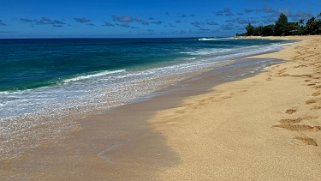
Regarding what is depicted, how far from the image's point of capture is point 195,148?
5590mm

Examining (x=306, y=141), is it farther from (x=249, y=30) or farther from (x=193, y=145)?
(x=249, y=30)

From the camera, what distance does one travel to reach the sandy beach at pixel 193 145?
15.4 feet

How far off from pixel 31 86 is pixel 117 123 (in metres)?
8.93

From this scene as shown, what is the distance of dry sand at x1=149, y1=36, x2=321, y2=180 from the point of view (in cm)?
462

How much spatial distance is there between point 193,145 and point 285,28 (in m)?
146

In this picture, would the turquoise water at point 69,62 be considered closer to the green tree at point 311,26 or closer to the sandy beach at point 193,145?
the sandy beach at point 193,145

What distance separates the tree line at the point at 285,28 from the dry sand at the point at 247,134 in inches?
4695

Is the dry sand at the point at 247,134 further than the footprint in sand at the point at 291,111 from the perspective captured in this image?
No

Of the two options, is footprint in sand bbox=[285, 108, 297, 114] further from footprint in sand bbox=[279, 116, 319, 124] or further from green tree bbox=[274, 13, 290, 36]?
green tree bbox=[274, 13, 290, 36]

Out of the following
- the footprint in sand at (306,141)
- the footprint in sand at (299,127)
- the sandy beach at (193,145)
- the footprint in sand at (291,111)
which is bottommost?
the sandy beach at (193,145)

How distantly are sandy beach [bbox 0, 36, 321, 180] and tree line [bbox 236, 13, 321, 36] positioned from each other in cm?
12034


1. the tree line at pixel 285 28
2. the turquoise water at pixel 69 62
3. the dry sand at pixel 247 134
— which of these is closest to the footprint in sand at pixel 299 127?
the dry sand at pixel 247 134

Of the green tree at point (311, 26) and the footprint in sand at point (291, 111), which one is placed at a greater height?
the green tree at point (311, 26)

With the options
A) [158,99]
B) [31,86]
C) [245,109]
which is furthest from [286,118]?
[31,86]
